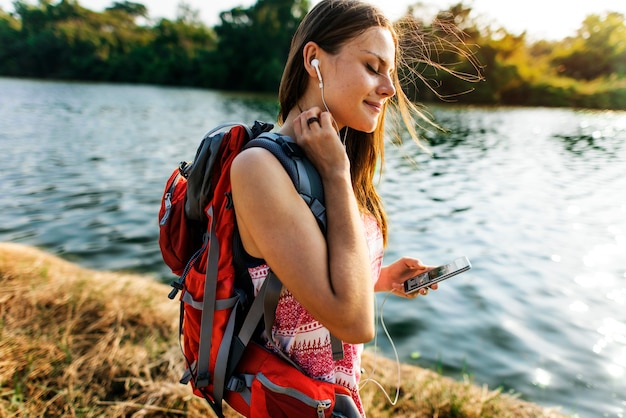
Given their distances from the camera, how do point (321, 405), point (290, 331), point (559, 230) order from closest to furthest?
point (321, 405) < point (290, 331) < point (559, 230)

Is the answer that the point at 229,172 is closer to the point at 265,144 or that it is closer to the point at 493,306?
the point at 265,144

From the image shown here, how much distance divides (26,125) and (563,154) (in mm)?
18984

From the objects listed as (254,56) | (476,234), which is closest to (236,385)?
(476,234)

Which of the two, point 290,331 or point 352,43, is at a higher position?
point 352,43

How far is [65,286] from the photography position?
3.59 metres

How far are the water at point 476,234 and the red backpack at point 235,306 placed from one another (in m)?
2.80

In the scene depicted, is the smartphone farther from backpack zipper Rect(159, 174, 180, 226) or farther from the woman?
backpack zipper Rect(159, 174, 180, 226)

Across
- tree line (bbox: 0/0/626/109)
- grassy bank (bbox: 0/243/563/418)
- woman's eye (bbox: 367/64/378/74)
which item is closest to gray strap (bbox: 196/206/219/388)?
woman's eye (bbox: 367/64/378/74)

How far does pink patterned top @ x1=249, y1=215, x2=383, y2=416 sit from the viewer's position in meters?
1.24

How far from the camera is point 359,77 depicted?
1.29 meters

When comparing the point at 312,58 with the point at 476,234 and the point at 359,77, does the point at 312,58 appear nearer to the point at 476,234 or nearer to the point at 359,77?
the point at 359,77

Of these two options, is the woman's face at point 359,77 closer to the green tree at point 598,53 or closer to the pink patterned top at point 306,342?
the pink patterned top at point 306,342

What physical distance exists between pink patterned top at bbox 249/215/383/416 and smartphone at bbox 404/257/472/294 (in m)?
0.39

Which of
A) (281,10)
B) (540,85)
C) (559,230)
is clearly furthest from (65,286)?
(281,10)
